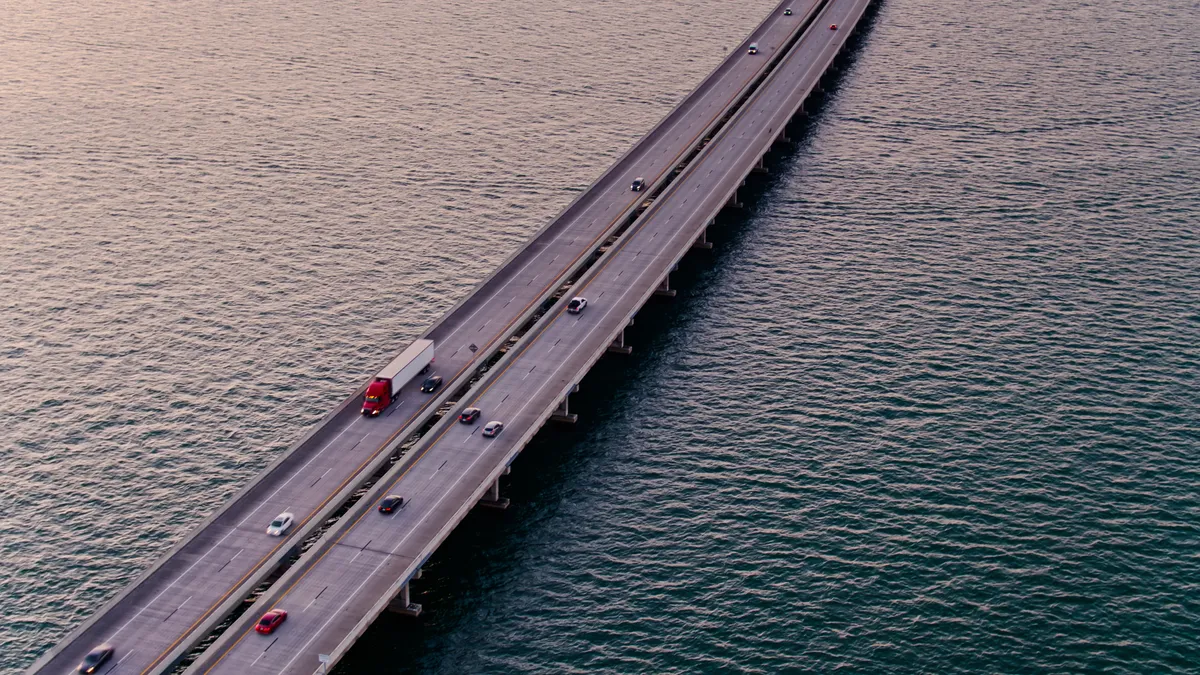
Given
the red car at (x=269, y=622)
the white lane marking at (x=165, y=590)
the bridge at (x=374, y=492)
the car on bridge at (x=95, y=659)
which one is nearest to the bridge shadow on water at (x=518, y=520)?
the bridge at (x=374, y=492)

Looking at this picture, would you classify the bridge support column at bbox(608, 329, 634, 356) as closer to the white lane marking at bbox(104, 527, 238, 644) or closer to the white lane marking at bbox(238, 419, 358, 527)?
the white lane marking at bbox(238, 419, 358, 527)

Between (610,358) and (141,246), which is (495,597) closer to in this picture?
(610,358)

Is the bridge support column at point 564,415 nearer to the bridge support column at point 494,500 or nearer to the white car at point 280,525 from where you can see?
the bridge support column at point 494,500

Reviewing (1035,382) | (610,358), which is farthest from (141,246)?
(1035,382)

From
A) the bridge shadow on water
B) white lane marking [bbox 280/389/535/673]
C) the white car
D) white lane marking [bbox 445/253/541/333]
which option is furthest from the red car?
white lane marking [bbox 445/253/541/333]

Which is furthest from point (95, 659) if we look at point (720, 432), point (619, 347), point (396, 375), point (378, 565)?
point (619, 347)
